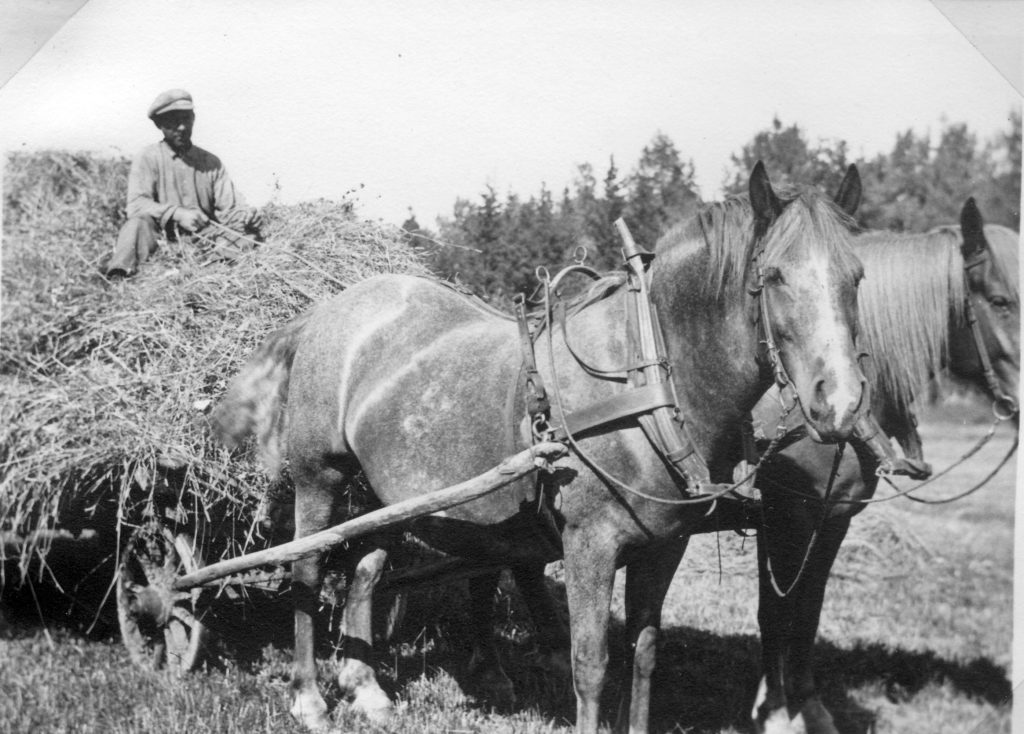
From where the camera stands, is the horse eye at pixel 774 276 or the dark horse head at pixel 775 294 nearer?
the dark horse head at pixel 775 294

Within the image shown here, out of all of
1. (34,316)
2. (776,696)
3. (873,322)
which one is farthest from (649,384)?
(34,316)

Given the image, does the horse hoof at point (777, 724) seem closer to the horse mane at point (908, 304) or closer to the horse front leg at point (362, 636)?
the horse mane at point (908, 304)

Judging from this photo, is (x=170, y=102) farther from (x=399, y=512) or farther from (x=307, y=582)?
(x=399, y=512)

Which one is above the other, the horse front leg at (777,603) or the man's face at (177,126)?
the man's face at (177,126)

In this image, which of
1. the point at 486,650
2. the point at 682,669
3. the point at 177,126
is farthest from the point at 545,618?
the point at 177,126

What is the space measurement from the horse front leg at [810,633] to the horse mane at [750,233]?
1560 millimetres

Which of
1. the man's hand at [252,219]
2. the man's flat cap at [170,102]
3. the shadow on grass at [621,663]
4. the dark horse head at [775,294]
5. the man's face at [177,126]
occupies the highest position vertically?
the man's flat cap at [170,102]

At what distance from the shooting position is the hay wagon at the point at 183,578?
386 centimetres

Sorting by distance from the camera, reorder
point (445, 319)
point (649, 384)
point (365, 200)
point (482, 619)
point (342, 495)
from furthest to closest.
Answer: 1. point (365, 200)
2. point (482, 619)
3. point (342, 495)
4. point (445, 319)
5. point (649, 384)

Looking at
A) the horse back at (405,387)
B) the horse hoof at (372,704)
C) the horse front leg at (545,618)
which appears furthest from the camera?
the horse front leg at (545,618)

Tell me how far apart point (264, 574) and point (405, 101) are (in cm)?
245

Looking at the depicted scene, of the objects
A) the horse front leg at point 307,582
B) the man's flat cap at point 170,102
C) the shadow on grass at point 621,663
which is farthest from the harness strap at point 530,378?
the man's flat cap at point 170,102

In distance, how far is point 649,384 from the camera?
3.05 meters

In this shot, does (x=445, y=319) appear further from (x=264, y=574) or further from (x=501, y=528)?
(x=264, y=574)
